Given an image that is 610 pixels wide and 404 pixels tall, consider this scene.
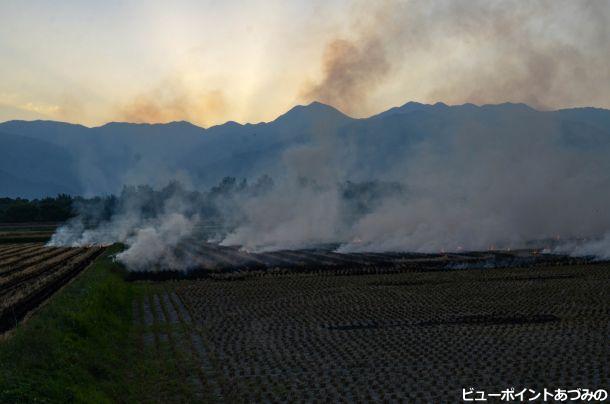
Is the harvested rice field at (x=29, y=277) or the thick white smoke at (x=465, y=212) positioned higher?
the thick white smoke at (x=465, y=212)

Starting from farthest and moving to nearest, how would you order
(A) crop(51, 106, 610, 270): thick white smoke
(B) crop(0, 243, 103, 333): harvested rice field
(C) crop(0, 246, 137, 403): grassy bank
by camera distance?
(A) crop(51, 106, 610, 270): thick white smoke → (B) crop(0, 243, 103, 333): harvested rice field → (C) crop(0, 246, 137, 403): grassy bank

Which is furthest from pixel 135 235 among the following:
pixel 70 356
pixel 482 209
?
pixel 70 356

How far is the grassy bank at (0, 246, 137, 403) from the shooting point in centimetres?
1784

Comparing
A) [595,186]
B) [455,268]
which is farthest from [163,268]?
[595,186]

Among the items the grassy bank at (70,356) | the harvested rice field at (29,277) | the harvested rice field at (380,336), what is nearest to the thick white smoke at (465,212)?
the harvested rice field at (29,277)

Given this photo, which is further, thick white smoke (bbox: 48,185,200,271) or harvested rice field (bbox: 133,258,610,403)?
thick white smoke (bbox: 48,185,200,271)

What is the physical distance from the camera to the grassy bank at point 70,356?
17.8 m

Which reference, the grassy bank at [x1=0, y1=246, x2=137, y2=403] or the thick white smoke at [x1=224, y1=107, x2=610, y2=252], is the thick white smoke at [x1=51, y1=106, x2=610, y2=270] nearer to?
the thick white smoke at [x1=224, y1=107, x2=610, y2=252]

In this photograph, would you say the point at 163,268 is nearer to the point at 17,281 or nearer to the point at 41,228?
the point at 17,281

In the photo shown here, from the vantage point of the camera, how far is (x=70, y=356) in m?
22.3

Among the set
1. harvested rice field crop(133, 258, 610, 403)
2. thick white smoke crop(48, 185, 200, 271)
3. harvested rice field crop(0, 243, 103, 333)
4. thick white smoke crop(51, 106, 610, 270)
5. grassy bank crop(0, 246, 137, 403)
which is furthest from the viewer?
thick white smoke crop(51, 106, 610, 270)

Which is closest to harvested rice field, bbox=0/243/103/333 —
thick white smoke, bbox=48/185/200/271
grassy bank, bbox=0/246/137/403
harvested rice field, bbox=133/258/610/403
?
grassy bank, bbox=0/246/137/403

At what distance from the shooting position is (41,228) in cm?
14975

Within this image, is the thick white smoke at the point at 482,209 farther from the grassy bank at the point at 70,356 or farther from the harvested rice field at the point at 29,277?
→ the grassy bank at the point at 70,356
